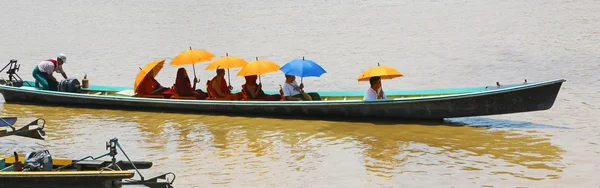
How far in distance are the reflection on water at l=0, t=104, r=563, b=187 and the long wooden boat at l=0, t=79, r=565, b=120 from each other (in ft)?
0.65

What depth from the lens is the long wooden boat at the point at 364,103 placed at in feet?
45.9

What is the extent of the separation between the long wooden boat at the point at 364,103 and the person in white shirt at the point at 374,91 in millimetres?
130

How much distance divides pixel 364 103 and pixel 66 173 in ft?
21.6

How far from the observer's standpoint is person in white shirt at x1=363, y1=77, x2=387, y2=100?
14672 millimetres

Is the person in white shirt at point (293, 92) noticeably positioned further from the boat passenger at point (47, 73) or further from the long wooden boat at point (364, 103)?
the boat passenger at point (47, 73)

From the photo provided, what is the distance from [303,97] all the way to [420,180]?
4898 mm

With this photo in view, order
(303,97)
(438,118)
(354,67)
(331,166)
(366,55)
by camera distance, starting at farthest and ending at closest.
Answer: (366,55), (354,67), (303,97), (438,118), (331,166)

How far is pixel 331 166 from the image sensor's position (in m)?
12.1

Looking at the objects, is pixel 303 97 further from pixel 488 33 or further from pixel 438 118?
pixel 488 33

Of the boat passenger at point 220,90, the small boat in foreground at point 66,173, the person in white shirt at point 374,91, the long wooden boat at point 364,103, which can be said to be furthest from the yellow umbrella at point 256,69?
the small boat in foreground at point 66,173

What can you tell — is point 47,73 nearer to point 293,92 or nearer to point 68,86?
point 68,86

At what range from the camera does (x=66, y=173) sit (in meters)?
9.23

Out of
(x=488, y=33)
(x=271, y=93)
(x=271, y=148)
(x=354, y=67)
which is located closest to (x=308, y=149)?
(x=271, y=148)

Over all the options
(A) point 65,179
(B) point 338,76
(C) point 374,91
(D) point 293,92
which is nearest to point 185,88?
(D) point 293,92
